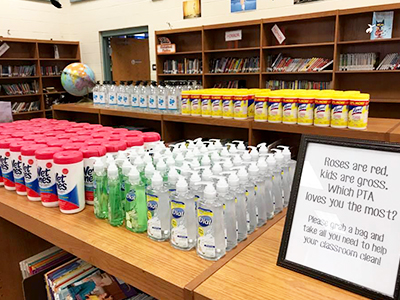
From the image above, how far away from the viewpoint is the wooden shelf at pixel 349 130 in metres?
2.20

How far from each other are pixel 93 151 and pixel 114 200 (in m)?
0.26

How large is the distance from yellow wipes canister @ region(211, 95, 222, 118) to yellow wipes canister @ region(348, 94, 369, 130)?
0.99m

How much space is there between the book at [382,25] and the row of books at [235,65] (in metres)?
1.58

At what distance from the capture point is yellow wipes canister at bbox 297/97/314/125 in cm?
243

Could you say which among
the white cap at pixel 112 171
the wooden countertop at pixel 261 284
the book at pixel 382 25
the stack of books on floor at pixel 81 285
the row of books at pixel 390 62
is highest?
the book at pixel 382 25

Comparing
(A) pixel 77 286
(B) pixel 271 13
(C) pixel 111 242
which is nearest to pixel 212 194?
(C) pixel 111 242

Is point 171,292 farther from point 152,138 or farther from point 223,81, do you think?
point 223,81

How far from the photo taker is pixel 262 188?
3.79ft

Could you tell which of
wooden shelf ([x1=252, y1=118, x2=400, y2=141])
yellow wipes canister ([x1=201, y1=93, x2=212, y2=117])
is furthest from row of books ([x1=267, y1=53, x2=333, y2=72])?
yellow wipes canister ([x1=201, y1=93, x2=212, y2=117])

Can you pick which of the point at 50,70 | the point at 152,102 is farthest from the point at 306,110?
the point at 50,70

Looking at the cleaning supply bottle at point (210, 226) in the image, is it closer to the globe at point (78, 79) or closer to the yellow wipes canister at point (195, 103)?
the yellow wipes canister at point (195, 103)

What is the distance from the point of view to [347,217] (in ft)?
2.76

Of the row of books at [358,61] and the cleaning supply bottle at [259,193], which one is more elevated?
the row of books at [358,61]

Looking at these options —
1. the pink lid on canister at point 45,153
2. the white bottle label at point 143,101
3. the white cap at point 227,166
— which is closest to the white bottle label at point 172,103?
the white bottle label at point 143,101
